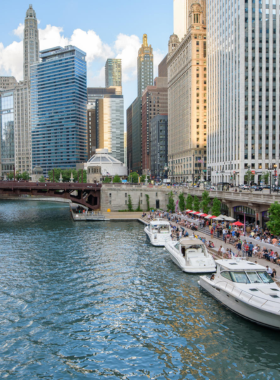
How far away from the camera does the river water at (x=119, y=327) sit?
21.6m

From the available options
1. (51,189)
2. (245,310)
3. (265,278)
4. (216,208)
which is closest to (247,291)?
(245,310)

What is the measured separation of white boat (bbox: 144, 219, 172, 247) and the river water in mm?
8481

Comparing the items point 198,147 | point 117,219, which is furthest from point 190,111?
point 117,219

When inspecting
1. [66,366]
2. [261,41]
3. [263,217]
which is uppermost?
[261,41]

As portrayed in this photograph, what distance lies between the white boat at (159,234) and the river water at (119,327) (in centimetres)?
848

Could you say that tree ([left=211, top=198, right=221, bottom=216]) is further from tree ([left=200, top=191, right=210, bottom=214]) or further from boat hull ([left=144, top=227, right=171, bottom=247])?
boat hull ([left=144, top=227, right=171, bottom=247])

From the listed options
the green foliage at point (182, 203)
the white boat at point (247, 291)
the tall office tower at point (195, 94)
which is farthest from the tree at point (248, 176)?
the white boat at point (247, 291)

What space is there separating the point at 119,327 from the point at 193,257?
1628 centimetres

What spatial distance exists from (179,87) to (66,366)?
612ft

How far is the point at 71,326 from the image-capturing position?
2706cm

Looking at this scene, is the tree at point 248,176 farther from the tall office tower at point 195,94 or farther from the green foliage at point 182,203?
the tall office tower at point 195,94

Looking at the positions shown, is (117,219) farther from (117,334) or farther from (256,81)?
(256,81)

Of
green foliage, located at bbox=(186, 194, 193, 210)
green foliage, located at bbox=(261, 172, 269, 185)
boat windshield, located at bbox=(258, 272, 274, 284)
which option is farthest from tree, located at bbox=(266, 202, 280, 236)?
green foliage, located at bbox=(261, 172, 269, 185)

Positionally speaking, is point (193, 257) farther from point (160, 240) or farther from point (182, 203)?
point (182, 203)
